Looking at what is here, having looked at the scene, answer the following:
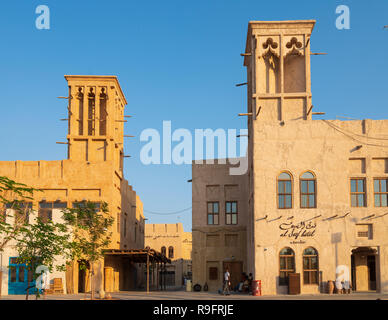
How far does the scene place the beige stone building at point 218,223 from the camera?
43.7 meters

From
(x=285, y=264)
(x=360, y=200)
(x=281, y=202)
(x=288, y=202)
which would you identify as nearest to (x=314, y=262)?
(x=285, y=264)

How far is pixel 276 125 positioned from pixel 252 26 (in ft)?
22.9

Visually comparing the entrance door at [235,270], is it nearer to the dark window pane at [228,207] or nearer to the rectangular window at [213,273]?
the rectangular window at [213,273]

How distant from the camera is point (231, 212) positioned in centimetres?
4456

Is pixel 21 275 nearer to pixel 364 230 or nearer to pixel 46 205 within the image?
pixel 46 205

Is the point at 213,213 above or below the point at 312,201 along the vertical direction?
below

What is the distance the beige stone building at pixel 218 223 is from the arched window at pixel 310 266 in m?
11.9

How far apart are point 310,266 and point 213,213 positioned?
46.3 ft

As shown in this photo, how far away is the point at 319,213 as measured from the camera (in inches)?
1266

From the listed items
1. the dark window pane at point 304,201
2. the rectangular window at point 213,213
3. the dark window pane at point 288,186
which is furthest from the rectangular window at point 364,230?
the rectangular window at point 213,213

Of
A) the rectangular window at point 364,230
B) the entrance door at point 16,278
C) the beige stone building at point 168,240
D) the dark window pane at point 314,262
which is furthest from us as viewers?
the beige stone building at point 168,240

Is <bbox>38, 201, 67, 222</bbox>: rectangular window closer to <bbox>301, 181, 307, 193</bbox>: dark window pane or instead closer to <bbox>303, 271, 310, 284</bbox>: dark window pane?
<bbox>301, 181, 307, 193</bbox>: dark window pane

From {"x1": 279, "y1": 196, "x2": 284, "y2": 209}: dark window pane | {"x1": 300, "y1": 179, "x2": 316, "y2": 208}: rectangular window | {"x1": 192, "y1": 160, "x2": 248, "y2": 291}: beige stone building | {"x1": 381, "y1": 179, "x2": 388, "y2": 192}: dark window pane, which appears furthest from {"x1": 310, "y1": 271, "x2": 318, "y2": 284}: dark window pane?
{"x1": 192, "y1": 160, "x2": 248, "y2": 291}: beige stone building

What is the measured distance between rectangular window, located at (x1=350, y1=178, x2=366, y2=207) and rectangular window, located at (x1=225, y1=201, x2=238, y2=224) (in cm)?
1343
